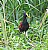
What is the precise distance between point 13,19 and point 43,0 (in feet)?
1.90

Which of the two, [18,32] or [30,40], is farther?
[18,32]

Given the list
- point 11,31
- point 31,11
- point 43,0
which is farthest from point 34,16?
point 11,31

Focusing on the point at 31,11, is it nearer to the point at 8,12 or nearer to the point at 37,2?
the point at 37,2

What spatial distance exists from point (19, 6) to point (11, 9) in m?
0.14

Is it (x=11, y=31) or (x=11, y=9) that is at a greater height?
(x=11, y=9)

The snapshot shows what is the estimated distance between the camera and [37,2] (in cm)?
322

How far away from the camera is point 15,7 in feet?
10.2

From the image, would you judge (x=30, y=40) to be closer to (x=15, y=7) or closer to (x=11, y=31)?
(x=11, y=31)

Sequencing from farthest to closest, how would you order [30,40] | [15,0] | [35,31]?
[15,0] → [35,31] → [30,40]

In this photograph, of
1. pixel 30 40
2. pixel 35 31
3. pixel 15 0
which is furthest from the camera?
pixel 15 0

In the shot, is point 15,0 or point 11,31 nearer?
point 11,31

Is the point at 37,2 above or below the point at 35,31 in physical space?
above

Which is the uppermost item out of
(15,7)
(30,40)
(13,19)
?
(15,7)

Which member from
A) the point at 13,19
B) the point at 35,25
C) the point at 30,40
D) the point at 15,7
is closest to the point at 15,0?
the point at 15,7
